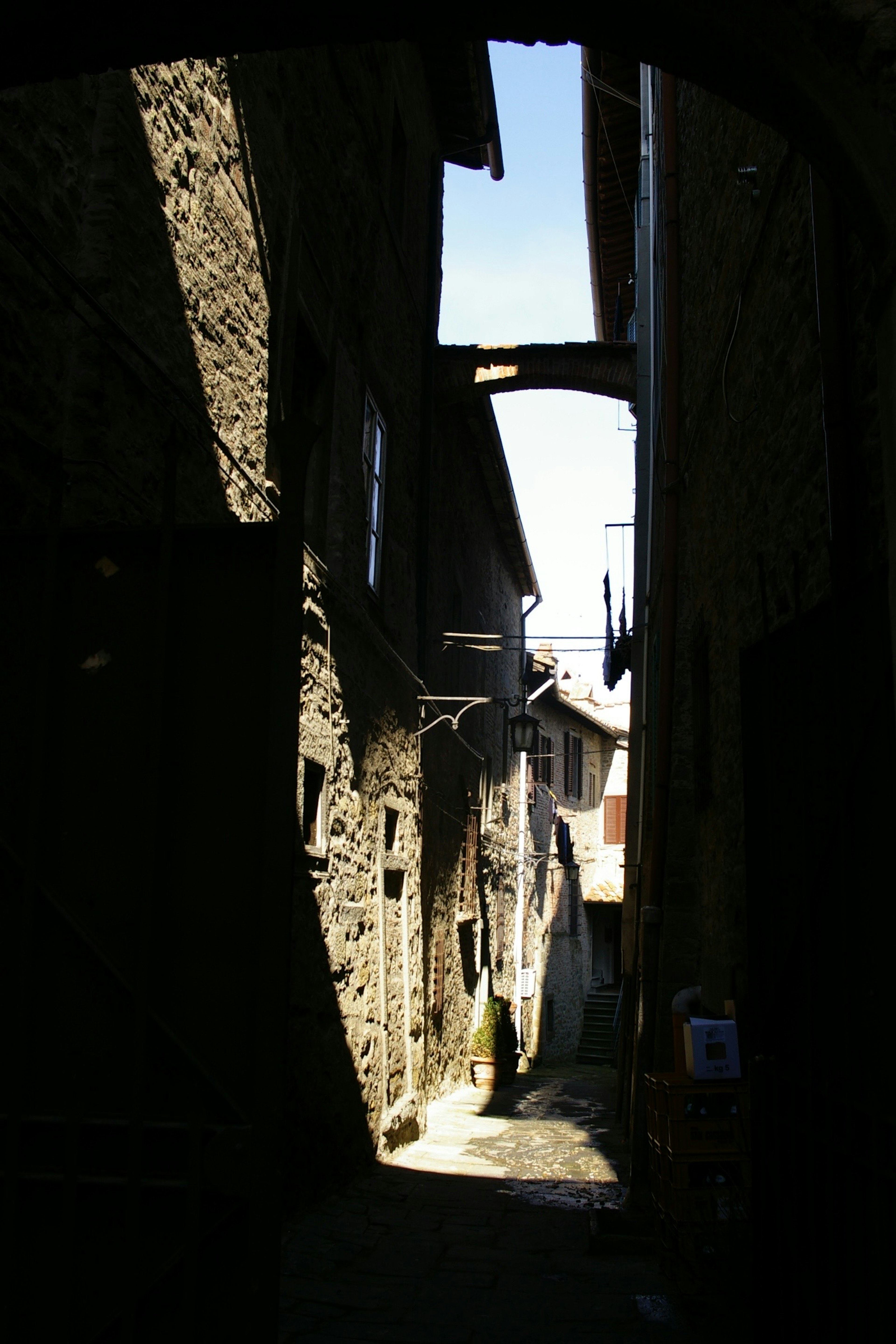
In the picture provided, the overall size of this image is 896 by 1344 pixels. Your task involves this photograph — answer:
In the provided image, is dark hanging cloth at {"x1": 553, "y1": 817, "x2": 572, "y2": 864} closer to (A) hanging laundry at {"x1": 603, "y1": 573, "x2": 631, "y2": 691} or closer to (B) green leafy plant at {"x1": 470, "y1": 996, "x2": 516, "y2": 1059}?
(B) green leafy plant at {"x1": 470, "y1": 996, "x2": 516, "y2": 1059}

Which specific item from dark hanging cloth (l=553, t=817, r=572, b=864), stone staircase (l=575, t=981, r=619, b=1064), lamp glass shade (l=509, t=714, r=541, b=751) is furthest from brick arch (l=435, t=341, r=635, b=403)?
stone staircase (l=575, t=981, r=619, b=1064)

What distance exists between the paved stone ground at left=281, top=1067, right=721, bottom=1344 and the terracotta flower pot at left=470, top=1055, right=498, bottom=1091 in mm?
4571

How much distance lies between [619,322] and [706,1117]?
12430 millimetres

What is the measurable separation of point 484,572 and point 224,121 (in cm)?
1056

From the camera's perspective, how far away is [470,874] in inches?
516

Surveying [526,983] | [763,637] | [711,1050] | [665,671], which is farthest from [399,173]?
[526,983]

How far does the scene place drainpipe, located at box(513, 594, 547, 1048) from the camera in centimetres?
1705

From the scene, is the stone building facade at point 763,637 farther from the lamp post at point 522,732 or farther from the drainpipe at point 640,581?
the lamp post at point 522,732

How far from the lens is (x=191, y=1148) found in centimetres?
201

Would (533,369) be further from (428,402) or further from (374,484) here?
(374,484)

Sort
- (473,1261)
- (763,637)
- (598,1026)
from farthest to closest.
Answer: (598,1026) → (473,1261) → (763,637)

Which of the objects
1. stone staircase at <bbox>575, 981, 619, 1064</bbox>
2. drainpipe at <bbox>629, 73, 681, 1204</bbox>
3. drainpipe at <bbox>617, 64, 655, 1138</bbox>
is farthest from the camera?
stone staircase at <bbox>575, 981, 619, 1064</bbox>

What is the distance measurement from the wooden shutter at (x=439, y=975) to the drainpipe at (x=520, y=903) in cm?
588

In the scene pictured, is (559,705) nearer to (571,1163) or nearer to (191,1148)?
(571,1163)
